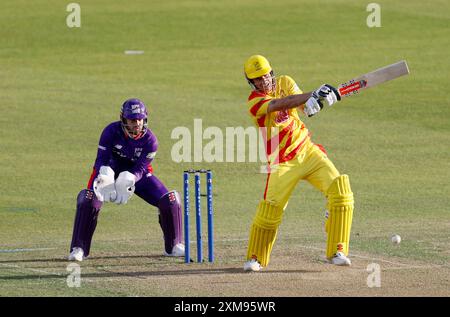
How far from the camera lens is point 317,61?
28453 millimetres

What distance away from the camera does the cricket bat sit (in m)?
11.4

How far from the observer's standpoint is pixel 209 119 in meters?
22.8

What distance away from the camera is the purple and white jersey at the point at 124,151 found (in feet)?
41.6

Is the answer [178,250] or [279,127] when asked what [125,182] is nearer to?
[178,250]

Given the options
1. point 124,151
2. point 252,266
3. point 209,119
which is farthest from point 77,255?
point 209,119

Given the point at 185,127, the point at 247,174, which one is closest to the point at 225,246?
the point at 247,174

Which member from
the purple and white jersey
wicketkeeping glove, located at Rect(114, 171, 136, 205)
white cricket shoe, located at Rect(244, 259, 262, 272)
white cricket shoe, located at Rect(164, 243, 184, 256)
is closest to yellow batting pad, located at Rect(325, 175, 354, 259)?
white cricket shoe, located at Rect(244, 259, 262, 272)

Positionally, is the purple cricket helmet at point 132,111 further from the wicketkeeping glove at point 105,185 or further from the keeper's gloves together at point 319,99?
the keeper's gloves together at point 319,99

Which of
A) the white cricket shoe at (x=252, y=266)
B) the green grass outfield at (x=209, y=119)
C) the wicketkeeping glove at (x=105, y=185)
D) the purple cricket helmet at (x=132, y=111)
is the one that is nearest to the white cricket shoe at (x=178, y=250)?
the green grass outfield at (x=209, y=119)

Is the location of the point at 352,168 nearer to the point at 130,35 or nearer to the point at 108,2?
the point at 130,35

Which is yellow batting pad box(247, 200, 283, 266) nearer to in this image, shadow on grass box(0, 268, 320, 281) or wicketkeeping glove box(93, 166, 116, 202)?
shadow on grass box(0, 268, 320, 281)

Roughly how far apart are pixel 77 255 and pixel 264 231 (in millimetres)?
2151

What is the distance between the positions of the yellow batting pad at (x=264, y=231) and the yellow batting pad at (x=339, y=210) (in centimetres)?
54
